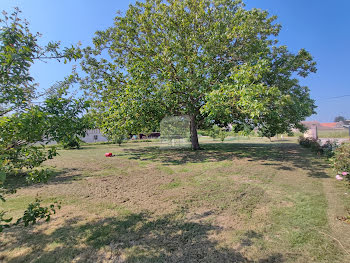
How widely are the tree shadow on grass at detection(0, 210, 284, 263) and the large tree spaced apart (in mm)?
6803

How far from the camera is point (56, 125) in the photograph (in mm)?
2199

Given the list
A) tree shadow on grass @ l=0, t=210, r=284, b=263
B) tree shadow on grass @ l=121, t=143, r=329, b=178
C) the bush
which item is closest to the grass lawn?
tree shadow on grass @ l=0, t=210, r=284, b=263

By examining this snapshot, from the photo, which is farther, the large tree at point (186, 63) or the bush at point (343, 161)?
the large tree at point (186, 63)

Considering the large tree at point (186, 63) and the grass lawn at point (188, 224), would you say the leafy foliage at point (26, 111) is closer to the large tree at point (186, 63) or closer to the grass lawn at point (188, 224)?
the grass lawn at point (188, 224)

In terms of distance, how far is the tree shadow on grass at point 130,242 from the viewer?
223cm

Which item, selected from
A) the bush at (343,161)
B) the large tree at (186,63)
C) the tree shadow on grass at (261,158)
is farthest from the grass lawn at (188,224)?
the large tree at (186,63)

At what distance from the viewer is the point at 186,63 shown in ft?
33.9

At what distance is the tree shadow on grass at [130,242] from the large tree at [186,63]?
6.80 meters

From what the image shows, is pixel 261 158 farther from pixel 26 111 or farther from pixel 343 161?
pixel 26 111

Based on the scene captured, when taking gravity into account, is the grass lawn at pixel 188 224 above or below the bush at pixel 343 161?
below

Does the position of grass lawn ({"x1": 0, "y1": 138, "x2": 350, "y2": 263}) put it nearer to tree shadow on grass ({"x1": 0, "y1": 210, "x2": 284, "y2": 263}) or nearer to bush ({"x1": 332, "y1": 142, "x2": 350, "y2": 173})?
tree shadow on grass ({"x1": 0, "y1": 210, "x2": 284, "y2": 263})

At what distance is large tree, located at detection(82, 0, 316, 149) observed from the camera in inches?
382

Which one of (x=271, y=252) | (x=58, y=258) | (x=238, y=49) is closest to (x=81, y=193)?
(x=58, y=258)

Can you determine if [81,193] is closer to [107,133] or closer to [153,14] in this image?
[107,133]
